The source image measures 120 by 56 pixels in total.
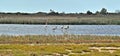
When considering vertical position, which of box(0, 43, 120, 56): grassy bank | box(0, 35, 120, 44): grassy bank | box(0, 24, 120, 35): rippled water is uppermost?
A: box(0, 43, 120, 56): grassy bank

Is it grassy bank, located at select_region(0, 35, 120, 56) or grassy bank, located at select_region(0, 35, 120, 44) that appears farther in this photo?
grassy bank, located at select_region(0, 35, 120, 44)

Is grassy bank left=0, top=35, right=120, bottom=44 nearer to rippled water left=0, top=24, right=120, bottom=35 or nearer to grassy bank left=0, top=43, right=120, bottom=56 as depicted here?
grassy bank left=0, top=43, right=120, bottom=56

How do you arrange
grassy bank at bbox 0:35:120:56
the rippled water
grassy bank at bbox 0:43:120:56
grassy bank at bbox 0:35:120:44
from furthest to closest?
the rippled water → grassy bank at bbox 0:35:120:44 → grassy bank at bbox 0:35:120:56 → grassy bank at bbox 0:43:120:56

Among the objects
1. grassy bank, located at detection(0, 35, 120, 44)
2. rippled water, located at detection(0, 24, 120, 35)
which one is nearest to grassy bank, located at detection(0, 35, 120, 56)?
grassy bank, located at detection(0, 35, 120, 44)

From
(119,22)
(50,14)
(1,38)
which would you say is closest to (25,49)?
(1,38)

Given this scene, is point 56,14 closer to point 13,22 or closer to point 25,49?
point 13,22

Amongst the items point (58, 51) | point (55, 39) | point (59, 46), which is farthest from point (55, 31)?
point (58, 51)

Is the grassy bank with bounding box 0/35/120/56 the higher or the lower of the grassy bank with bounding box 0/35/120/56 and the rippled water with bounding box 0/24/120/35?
the higher

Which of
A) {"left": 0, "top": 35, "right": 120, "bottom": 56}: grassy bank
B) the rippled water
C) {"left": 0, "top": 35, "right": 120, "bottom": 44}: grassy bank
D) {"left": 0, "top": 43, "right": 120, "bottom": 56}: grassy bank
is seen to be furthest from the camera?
the rippled water

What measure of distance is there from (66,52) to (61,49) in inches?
96.2

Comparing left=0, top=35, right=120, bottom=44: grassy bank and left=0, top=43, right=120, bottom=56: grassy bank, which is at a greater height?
left=0, top=43, right=120, bottom=56: grassy bank

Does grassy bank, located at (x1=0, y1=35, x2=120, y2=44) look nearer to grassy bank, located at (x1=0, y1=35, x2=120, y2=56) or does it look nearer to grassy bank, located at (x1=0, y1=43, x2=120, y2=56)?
grassy bank, located at (x1=0, y1=35, x2=120, y2=56)

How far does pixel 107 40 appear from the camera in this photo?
5431cm

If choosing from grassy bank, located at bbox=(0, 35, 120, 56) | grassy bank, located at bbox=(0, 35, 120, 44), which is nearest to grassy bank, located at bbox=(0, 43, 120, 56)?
grassy bank, located at bbox=(0, 35, 120, 56)
